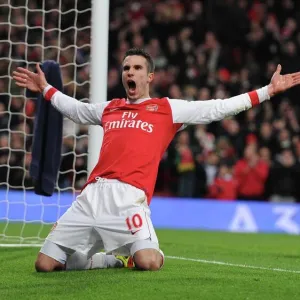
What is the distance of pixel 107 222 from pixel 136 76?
120 centimetres

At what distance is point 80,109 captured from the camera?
7.43 meters

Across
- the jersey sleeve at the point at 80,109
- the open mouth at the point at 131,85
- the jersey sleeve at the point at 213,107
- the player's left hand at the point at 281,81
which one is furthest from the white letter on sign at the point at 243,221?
the player's left hand at the point at 281,81

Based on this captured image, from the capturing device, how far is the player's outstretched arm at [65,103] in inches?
292

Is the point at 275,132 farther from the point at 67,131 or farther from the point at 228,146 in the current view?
the point at 67,131

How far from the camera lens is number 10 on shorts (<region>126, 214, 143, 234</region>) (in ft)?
22.2

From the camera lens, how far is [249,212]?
51.6ft

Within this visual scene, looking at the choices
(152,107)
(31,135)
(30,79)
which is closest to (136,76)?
(152,107)

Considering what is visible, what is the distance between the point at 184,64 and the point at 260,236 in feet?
21.1

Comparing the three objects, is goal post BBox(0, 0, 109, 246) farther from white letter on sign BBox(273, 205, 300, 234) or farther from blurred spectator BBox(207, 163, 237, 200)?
white letter on sign BBox(273, 205, 300, 234)

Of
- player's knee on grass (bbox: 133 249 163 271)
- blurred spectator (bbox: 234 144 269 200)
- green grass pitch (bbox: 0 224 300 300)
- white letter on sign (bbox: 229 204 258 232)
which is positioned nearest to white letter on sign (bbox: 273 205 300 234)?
white letter on sign (bbox: 229 204 258 232)

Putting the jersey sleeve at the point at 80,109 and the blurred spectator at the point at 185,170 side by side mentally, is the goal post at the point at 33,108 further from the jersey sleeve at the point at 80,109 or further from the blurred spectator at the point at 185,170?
the blurred spectator at the point at 185,170

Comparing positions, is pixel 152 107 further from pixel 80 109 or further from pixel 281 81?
pixel 281 81

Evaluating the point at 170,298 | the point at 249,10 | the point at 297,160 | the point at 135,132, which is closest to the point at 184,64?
the point at 249,10

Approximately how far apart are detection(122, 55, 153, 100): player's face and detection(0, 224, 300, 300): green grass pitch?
4.68ft
